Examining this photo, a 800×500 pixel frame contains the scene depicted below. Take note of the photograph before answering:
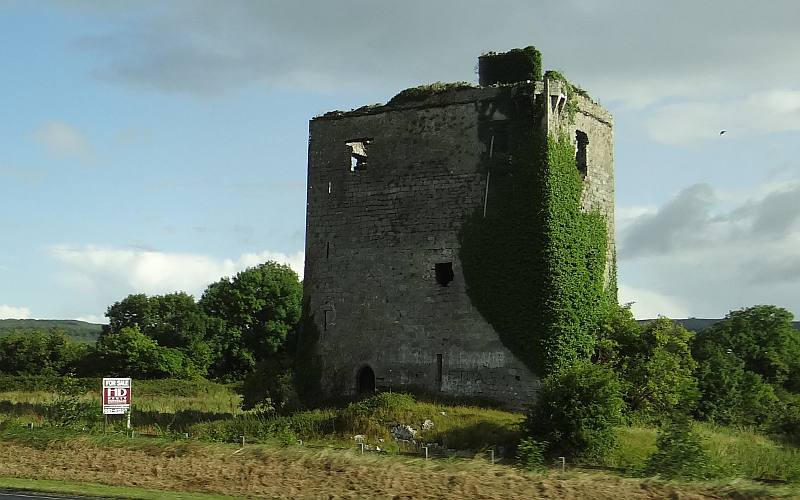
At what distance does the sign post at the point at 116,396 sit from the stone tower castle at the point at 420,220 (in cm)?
847

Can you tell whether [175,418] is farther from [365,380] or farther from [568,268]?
[568,268]

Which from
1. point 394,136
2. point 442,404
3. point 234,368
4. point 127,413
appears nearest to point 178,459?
point 127,413

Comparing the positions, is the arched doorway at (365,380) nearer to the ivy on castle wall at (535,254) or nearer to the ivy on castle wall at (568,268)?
the ivy on castle wall at (535,254)

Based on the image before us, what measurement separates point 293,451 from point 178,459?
252 cm

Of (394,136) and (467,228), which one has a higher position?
(394,136)

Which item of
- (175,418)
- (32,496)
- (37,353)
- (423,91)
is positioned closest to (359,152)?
(423,91)

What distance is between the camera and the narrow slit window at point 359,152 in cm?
3384

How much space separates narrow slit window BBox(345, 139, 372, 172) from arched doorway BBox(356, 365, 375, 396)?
7030mm

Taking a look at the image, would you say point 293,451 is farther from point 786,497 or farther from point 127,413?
point 786,497

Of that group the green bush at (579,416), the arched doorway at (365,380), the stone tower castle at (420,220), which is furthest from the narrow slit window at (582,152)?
the arched doorway at (365,380)

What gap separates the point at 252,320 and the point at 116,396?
1728 inches

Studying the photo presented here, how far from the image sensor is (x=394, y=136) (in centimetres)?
3309

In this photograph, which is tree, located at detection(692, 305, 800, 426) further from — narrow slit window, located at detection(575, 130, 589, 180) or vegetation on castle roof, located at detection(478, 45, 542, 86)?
vegetation on castle roof, located at detection(478, 45, 542, 86)

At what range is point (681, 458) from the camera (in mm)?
20844
